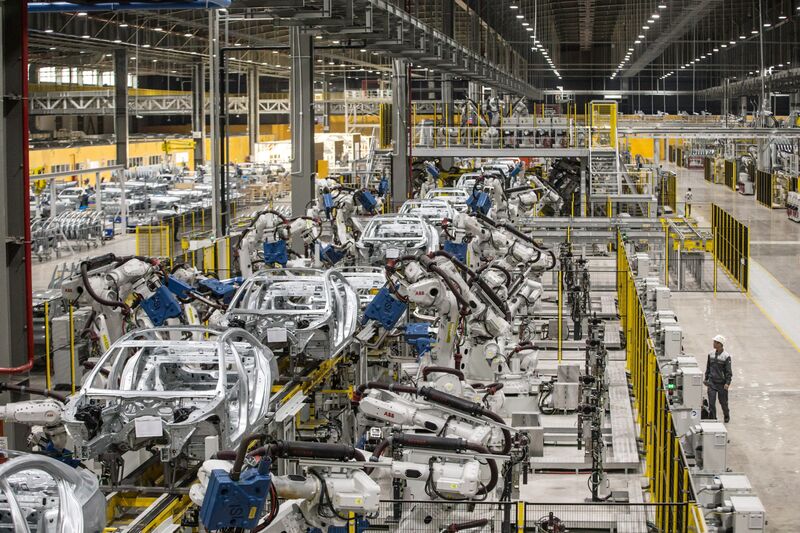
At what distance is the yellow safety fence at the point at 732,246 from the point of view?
2531cm

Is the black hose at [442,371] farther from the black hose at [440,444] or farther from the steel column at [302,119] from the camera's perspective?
the steel column at [302,119]

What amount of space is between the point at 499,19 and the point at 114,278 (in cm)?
3350

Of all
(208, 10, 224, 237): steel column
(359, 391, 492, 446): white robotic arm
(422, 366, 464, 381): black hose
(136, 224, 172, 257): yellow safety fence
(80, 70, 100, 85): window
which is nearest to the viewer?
(359, 391, 492, 446): white robotic arm

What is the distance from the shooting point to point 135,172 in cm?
4169

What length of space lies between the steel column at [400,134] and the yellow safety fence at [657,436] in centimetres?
1258

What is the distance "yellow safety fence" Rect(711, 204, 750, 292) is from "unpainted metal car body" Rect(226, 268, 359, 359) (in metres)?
14.3

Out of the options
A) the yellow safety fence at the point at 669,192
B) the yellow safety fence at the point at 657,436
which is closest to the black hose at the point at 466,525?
the yellow safety fence at the point at 657,436

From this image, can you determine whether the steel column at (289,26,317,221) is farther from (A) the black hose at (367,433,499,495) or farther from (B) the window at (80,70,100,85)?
(B) the window at (80,70,100,85)

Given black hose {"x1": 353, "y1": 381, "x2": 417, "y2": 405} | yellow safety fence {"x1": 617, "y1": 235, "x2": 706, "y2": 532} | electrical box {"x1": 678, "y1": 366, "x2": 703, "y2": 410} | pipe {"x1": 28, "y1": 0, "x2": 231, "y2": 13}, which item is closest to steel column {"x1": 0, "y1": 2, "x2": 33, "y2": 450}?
pipe {"x1": 28, "y1": 0, "x2": 231, "y2": 13}

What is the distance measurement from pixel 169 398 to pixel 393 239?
8769 millimetres

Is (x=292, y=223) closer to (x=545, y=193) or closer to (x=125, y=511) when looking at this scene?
(x=125, y=511)

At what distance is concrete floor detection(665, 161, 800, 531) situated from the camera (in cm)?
1288

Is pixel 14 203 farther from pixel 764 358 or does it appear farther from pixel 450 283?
pixel 764 358

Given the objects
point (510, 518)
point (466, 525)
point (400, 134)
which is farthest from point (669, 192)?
point (466, 525)
